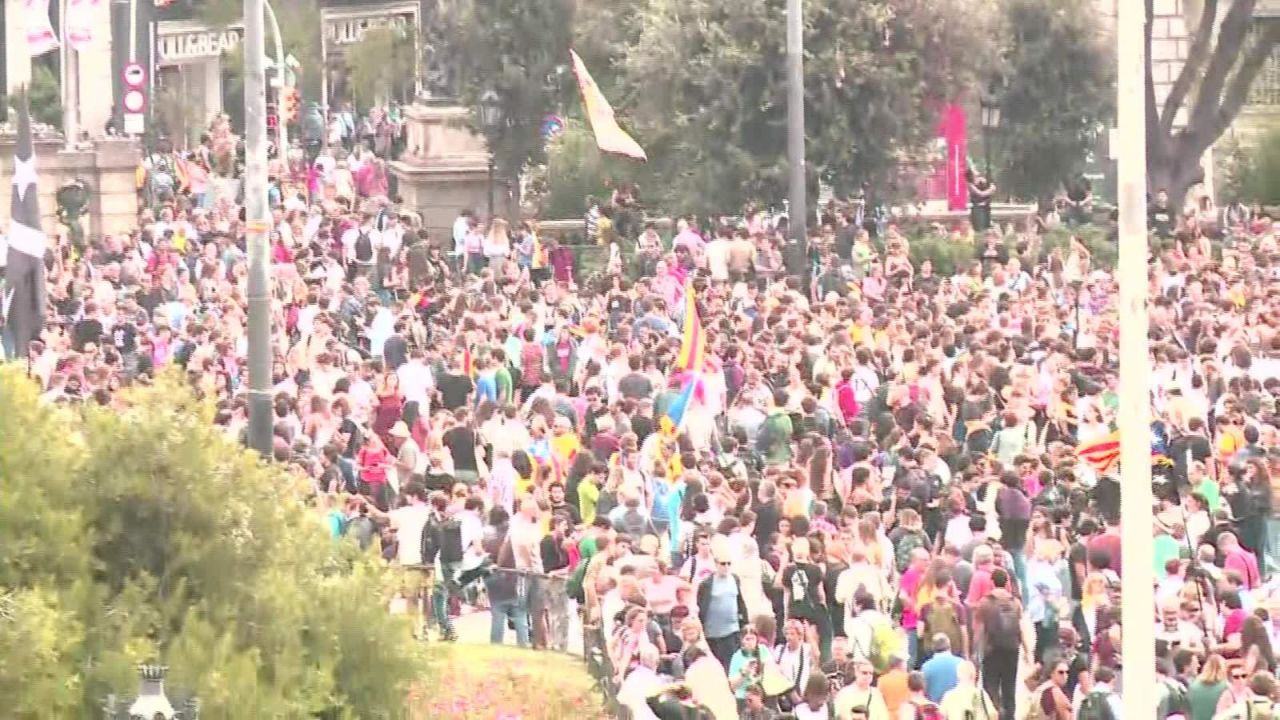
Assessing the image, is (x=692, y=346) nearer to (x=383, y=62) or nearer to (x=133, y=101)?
(x=133, y=101)

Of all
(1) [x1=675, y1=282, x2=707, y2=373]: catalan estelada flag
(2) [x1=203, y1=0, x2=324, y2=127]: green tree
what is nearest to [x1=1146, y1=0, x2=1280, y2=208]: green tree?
(1) [x1=675, y1=282, x2=707, y2=373]: catalan estelada flag

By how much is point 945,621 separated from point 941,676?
0.95 metres

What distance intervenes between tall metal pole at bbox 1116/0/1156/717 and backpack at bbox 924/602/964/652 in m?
4.65

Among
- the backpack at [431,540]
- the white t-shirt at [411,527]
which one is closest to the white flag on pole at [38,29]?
the white t-shirt at [411,527]

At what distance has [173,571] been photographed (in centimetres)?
1361

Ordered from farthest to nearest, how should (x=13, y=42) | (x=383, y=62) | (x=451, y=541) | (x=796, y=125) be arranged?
1. (x=13, y=42)
2. (x=383, y=62)
3. (x=796, y=125)
4. (x=451, y=541)

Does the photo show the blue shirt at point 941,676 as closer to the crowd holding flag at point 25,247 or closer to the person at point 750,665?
the person at point 750,665

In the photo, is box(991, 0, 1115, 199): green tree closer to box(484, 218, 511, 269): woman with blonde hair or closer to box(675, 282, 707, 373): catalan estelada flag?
box(484, 218, 511, 269): woman with blonde hair

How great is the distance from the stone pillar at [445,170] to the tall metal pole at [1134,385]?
3560cm

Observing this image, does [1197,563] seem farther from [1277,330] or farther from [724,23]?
[724,23]

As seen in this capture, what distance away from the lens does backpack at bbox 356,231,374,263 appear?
4009cm

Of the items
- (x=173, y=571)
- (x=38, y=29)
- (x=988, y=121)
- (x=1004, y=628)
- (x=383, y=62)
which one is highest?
(x=383, y=62)

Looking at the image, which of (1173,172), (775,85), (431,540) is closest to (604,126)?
(775,85)

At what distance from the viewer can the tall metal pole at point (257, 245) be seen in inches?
912
